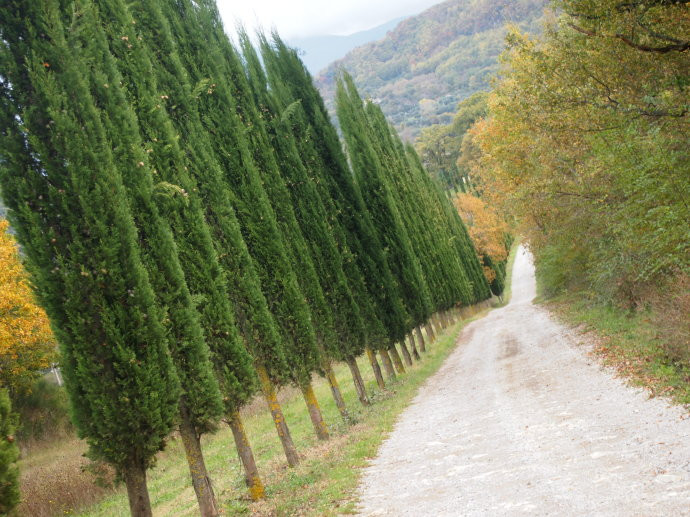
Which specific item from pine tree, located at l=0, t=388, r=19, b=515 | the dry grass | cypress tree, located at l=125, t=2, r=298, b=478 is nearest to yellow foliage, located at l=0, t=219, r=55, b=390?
the dry grass

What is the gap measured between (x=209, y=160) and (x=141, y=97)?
1.68m

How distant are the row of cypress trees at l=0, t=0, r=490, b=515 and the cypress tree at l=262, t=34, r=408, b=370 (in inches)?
70.4

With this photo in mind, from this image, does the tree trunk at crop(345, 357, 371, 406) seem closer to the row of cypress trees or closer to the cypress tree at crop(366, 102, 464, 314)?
the row of cypress trees

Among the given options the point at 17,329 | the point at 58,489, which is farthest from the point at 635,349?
the point at 17,329

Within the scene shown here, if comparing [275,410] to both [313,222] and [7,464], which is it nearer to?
[7,464]

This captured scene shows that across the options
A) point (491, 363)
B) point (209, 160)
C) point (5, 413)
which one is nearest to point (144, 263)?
point (5, 413)

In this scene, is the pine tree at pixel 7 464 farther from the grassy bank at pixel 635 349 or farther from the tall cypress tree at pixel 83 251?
the grassy bank at pixel 635 349

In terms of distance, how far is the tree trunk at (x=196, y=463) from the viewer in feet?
23.8

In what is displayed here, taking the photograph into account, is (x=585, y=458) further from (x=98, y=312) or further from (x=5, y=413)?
(x=5, y=413)

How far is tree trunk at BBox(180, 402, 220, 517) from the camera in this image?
7.27 m

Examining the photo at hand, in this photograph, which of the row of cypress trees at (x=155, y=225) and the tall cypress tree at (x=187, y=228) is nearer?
the row of cypress trees at (x=155, y=225)

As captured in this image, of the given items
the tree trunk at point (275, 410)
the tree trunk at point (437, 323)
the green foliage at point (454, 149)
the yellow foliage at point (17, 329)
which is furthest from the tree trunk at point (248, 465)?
the green foliage at point (454, 149)

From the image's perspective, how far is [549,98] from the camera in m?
13.0

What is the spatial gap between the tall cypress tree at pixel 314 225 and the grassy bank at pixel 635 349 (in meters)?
6.12
